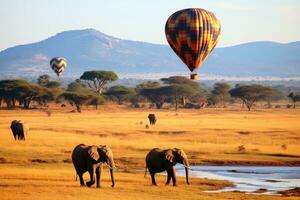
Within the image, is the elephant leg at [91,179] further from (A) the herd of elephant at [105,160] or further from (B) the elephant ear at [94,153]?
(B) the elephant ear at [94,153]

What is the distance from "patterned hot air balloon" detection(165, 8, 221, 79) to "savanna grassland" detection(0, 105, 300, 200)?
7.38 m

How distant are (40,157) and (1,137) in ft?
52.3

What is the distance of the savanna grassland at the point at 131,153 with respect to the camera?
3056cm

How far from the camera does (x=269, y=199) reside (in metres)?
30.0

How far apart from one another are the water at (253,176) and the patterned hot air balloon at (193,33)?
2065 cm

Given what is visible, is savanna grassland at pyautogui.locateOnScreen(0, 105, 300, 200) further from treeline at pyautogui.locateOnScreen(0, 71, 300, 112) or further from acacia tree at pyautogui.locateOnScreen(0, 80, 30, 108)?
acacia tree at pyautogui.locateOnScreen(0, 80, 30, 108)

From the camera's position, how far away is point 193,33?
6219 centimetres

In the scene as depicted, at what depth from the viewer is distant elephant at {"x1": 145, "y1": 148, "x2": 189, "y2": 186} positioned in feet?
107

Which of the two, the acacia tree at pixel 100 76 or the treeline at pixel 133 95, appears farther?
the acacia tree at pixel 100 76

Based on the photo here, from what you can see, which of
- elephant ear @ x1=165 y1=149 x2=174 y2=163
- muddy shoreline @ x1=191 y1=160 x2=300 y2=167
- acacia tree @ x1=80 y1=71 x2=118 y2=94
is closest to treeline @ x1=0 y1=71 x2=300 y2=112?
acacia tree @ x1=80 y1=71 x2=118 y2=94

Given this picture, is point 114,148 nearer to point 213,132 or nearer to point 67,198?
point 213,132

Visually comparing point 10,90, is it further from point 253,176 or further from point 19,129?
point 253,176

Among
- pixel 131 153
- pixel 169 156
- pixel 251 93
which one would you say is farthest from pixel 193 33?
pixel 251 93

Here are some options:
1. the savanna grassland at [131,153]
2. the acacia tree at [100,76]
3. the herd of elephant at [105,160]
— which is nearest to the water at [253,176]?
the savanna grassland at [131,153]
